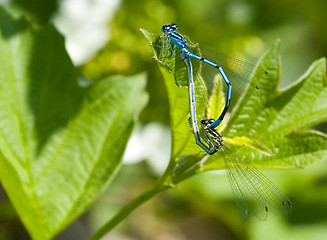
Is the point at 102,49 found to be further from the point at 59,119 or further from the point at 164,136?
the point at 59,119

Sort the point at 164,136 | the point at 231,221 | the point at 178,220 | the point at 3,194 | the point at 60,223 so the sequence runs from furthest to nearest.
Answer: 1. the point at 178,220
2. the point at 231,221
3. the point at 164,136
4. the point at 3,194
5. the point at 60,223

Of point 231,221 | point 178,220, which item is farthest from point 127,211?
point 178,220

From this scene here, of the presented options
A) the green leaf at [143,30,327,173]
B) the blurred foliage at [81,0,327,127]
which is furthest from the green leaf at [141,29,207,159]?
the blurred foliage at [81,0,327,127]

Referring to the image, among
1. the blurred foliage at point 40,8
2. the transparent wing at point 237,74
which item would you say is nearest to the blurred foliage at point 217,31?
the blurred foliage at point 40,8

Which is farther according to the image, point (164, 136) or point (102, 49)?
point (164, 136)

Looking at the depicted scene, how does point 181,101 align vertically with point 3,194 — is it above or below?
above

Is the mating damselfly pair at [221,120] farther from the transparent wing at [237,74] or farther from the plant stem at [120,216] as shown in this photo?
the plant stem at [120,216]

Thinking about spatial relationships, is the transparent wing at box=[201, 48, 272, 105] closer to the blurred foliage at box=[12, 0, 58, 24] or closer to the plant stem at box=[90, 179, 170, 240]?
the plant stem at box=[90, 179, 170, 240]
